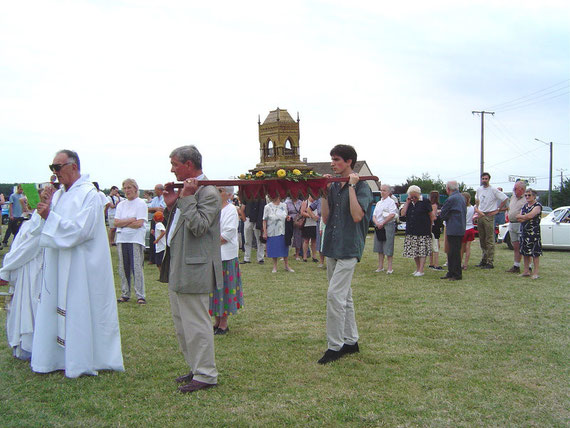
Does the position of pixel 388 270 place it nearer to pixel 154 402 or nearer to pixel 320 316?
pixel 320 316

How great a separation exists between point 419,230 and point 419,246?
37 cm

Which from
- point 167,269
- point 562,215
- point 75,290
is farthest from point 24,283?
point 562,215

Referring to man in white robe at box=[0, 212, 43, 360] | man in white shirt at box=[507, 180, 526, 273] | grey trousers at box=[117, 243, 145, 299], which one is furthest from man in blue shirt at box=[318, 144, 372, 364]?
man in white shirt at box=[507, 180, 526, 273]

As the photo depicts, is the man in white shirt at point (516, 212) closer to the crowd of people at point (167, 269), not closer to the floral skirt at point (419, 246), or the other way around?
the floral skirt at point (419, 246)

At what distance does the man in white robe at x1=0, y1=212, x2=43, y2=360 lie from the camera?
18.3 ft

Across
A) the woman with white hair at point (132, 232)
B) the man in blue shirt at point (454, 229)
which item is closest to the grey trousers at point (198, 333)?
the woman with white hair at point (132, 232)

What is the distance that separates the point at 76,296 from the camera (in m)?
5.07

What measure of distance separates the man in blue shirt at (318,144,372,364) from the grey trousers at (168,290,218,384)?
52.1 inches

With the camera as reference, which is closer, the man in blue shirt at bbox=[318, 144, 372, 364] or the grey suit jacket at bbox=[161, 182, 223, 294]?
the grey suit jacket at bbox=[161, 182, 223, 294]

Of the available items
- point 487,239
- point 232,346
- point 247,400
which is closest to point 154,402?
point 247,400

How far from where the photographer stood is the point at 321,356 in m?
5.77

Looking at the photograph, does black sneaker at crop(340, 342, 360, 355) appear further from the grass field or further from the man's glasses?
the man's glasses

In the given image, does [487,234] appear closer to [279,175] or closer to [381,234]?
[381,234]

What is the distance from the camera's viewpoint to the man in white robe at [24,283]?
5.58m
